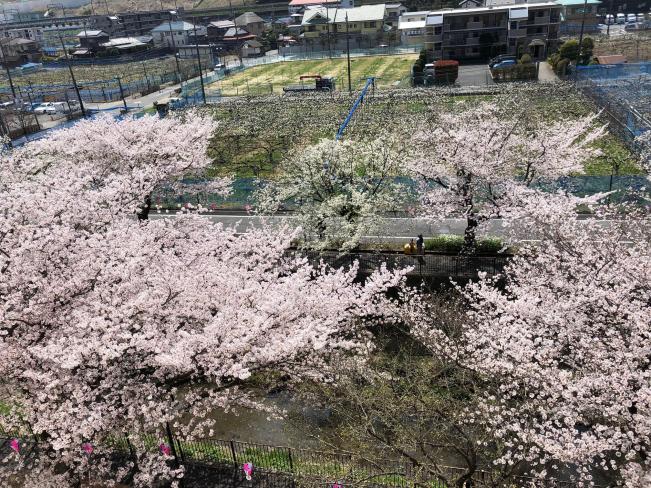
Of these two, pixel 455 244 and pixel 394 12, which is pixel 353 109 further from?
pixel 394 12

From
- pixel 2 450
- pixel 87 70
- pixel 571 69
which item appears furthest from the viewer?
pixel 87 70

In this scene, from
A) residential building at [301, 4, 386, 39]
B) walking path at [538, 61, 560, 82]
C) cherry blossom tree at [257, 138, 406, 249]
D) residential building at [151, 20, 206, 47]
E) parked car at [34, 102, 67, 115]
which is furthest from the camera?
residential building at [151, 20, 206, 47]

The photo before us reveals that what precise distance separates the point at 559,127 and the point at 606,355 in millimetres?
14295

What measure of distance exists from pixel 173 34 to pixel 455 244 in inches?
3469

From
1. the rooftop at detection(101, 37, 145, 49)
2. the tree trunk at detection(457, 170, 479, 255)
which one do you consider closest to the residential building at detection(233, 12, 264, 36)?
the rooftop at detection(101, 37, 145, 49)

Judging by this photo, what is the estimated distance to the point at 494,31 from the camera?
182 ft

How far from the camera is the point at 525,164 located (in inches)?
770

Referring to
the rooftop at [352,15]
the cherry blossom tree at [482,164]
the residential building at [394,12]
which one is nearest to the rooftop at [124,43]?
the rooftop at [352,15]

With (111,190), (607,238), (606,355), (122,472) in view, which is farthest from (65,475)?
(607,238)

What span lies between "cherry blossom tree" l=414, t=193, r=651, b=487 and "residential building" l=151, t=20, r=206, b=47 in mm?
92020

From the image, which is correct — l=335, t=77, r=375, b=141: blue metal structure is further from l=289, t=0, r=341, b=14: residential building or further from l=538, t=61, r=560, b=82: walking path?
l=289, t=0, r=341, b=14: residential building

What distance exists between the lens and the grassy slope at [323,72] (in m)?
53.7

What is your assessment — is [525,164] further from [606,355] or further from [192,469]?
[192,469]

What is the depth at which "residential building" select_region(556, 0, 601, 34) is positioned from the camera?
72938 mm
